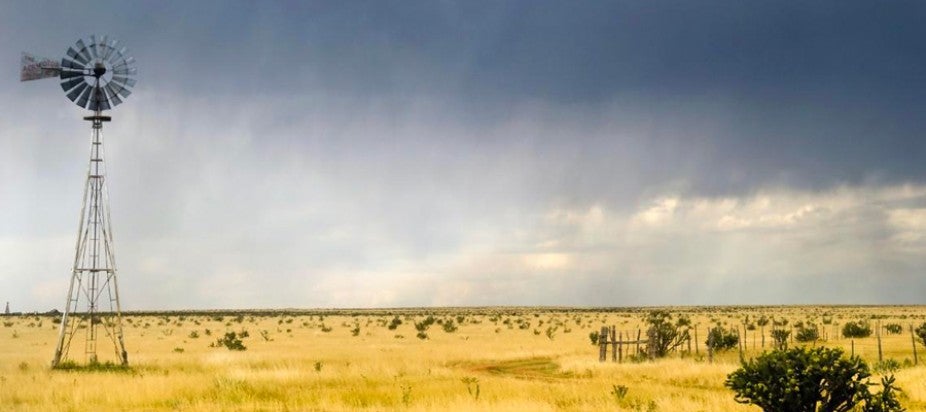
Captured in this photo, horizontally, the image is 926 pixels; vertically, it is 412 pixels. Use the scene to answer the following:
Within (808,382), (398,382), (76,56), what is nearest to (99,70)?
(76,56)

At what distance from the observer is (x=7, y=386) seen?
Result: 75.4ft

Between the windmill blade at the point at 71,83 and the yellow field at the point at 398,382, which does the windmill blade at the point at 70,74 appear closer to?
the windmill blade at the point at 71,83

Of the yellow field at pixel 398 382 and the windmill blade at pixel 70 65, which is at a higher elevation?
the windmill blade at pixel 70 65

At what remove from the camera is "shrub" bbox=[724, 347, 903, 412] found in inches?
566

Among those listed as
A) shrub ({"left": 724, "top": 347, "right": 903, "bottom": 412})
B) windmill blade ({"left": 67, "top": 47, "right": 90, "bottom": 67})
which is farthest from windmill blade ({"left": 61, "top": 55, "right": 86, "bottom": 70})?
shrub ({"left": 724, "top": 347, "right": 903, "bottom": 412})

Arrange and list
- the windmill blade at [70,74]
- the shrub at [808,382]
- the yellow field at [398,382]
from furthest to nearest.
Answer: the windmill blade at [70,74] → the yellow field at [398,382] → the shrub at [808,382]

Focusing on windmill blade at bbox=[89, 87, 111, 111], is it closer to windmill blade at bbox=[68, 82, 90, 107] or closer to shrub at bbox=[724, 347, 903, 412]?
windmill blade at bbox=[68, 82, 90, 107]

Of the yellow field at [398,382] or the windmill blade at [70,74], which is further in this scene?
the windmill blade at [70,74]

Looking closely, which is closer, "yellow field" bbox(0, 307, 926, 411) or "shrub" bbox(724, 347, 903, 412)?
"shrub" bbox(724, 347, 903, 412)

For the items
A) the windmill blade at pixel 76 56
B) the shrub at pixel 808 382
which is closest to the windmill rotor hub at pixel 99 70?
the windmill blade at pixel 76 56

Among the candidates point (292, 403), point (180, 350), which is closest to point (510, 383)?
point (292, 403)

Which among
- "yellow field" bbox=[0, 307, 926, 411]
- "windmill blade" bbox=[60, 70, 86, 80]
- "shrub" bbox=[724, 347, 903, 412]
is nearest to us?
"shrub" bbox=[724, 347, 903, 412]

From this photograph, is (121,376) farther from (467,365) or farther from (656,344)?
(656,344)

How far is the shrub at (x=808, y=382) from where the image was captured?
47.2 ft
